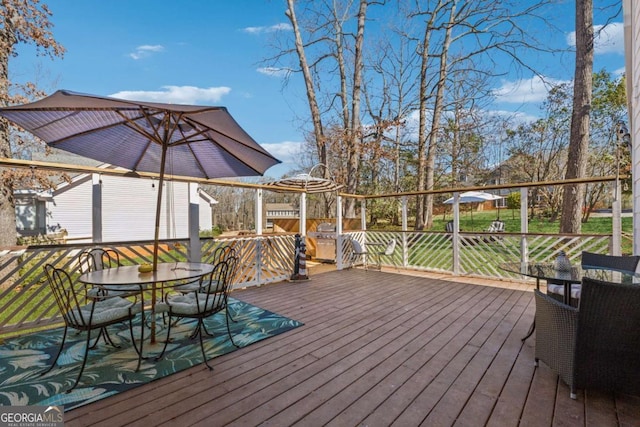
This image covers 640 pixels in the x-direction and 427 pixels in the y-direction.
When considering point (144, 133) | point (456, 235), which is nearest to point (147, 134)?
point (144, 133)

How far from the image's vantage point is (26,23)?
707 cm

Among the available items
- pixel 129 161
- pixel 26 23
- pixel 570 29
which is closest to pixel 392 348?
pixel 129 161

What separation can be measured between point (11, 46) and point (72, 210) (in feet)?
20.9

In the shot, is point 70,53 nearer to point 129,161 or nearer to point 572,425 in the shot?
point 129,161

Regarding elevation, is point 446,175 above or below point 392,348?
above

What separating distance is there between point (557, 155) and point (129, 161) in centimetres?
1540

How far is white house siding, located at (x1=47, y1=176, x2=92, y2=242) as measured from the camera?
36.3 feet

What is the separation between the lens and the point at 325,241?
7.51 m

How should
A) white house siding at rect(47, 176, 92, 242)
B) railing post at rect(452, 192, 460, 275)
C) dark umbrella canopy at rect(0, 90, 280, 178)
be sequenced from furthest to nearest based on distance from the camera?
A: white house siding at rect(47, 176, 92, 242)
railing post at rect(452, 192, 460, 275)
dark umbrella canopy at rect(0, 90, 280, 178)

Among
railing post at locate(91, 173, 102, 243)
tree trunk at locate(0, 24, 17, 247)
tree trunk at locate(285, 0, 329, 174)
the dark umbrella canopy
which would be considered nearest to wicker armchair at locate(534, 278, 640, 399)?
the dark umbrella canopy

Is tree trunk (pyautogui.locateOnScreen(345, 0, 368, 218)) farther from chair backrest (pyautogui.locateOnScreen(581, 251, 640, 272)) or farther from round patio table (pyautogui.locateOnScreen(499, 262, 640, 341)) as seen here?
round patio table (pyautogui.locateOnScreen(499, 262, 640, 341))

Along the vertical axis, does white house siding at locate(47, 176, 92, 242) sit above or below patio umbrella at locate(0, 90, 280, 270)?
below

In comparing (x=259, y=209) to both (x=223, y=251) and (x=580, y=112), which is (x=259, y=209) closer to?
(x=223, y=251)

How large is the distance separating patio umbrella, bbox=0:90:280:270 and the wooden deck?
4.13 feet
